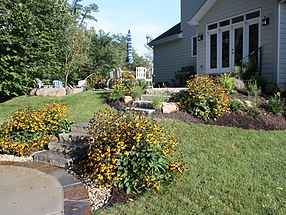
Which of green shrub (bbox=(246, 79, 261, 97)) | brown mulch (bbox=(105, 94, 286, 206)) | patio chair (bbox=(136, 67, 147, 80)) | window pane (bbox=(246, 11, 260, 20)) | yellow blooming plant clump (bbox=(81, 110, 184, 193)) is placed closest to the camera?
yellow blooming plant clump (bbox=(81, 110, 184, 193))

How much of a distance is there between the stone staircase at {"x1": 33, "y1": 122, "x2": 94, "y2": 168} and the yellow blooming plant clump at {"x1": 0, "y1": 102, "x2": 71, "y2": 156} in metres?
0.23

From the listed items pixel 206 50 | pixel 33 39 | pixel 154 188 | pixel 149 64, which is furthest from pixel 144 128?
pixel 149 64

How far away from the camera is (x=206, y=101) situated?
633cm

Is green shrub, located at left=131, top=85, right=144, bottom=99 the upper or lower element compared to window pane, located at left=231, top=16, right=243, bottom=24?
lower

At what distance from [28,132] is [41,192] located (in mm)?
2181

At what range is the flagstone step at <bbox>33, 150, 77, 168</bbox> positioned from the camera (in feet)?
14.2

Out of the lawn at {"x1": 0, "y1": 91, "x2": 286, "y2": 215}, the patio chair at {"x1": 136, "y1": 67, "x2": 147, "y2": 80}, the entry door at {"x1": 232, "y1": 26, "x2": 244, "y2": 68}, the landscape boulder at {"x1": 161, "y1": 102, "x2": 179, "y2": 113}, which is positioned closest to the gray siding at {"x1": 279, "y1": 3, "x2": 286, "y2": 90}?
the entry door at {"x1": 232, "y1": 26, "x2": 244, "y2": 68}

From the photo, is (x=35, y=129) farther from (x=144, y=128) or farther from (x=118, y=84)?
(x=118, y=84)

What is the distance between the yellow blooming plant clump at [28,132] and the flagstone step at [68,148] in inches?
10.3

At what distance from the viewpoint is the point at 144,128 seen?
141 inches

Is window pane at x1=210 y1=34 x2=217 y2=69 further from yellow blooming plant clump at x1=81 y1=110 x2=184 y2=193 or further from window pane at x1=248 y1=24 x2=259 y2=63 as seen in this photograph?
yellow blooming plant clump at x1=81 y1=110 x2=184 y2=193

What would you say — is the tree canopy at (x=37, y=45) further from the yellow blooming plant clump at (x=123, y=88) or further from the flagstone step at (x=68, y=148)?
the flagstone step at (x=68, y=148)

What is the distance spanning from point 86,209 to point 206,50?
9986mm

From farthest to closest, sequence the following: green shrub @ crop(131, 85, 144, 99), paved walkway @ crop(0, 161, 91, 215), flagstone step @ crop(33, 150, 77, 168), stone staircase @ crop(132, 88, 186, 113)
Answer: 1. green shrub @ crop(131, 85, 144, 99)
2. stone staircase @ crop(132, 88, 186, 113)
3. flagstone step @ crop(33, 150, 77, 168)
4. paved walkway @ crop(0, 161, 91, 215)
